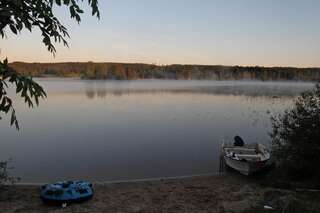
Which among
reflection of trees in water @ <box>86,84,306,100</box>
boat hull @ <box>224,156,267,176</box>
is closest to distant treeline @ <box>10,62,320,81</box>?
reflection of trees in water @ <box>86,84,306,100</box>

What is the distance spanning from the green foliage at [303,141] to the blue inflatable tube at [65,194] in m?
5.35

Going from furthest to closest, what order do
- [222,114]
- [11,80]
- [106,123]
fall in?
[222,114] < [106,123] < [11,80]

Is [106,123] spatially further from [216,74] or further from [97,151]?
[216,74]

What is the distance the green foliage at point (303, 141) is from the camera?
25.4 ft

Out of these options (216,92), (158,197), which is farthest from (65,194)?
(216,92)

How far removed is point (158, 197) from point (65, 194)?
2030mm

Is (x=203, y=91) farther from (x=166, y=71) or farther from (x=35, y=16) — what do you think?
(x=166, y=71)

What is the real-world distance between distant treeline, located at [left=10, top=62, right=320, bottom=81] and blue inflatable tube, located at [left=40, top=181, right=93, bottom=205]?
120860 millimetres

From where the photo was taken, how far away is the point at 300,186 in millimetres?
7418

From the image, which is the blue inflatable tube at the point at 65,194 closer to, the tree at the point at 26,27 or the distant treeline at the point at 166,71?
the tree at the point at 26,27

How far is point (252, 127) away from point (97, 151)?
10284 mm

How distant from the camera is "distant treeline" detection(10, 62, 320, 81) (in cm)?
12681

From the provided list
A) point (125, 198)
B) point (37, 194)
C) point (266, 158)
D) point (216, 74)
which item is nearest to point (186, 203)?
point (125, 198)

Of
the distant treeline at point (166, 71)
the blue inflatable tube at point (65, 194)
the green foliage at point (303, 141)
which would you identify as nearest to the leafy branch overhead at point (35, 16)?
the blue inflatable tube at point (65, 194)
